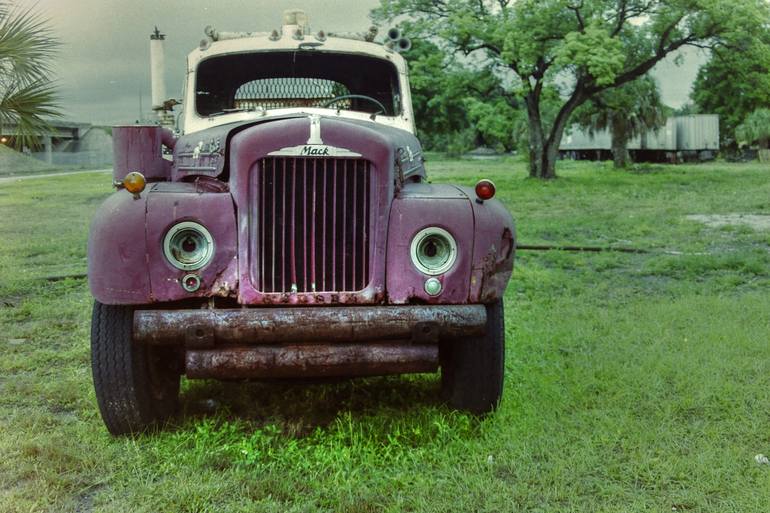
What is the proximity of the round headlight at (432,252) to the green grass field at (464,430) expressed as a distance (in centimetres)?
83

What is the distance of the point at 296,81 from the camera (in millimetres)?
6219

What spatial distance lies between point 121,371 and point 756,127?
161 feet

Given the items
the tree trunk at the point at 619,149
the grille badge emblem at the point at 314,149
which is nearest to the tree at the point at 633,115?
the tree trunk at the point at 619,149

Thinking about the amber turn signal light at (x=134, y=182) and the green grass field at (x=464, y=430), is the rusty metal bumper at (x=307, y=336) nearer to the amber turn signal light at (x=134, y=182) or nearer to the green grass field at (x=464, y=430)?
→ the green grass field at (x=464, y=430)

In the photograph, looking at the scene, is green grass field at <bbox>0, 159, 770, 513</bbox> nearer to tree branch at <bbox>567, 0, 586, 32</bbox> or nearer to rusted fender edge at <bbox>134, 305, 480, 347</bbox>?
rusted fender edge at <bbox>134, 305, 480, 347</bbox>

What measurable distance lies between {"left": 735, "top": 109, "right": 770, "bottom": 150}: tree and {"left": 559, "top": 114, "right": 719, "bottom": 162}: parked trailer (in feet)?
4.63

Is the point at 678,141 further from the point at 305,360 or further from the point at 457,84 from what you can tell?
the point at 305,360

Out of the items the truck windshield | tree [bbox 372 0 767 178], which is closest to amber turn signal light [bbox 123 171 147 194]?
the truck windshield

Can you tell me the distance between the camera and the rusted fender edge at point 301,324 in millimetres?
4059

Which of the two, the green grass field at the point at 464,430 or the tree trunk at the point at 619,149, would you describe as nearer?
the green grass field at the point at 464,430

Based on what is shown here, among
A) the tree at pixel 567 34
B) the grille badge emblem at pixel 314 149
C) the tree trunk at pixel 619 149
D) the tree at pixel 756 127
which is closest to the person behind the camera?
the grille badge emblem at pixel 314 149

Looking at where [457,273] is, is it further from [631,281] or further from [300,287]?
[631,281]

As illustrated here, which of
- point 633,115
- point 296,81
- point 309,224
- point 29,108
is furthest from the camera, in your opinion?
point 633,115

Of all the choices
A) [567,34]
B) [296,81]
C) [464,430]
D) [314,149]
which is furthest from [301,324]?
[567,34]
